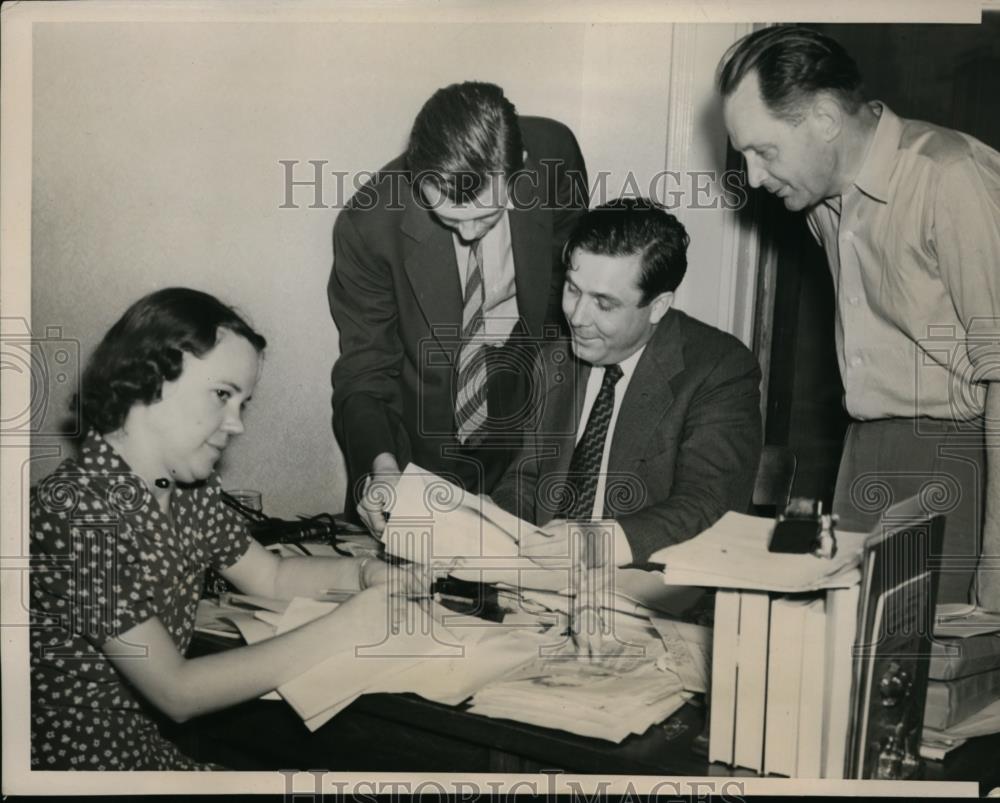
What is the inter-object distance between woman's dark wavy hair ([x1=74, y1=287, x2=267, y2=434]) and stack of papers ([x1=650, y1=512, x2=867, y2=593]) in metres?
0.81

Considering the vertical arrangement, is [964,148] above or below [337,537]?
above

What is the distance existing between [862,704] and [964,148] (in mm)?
926

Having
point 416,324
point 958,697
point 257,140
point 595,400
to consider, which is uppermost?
point 257,140

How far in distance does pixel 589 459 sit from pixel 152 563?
0.75m

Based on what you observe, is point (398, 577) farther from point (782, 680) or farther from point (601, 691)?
point (782, 680)

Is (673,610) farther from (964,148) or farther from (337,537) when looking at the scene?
(964,148)

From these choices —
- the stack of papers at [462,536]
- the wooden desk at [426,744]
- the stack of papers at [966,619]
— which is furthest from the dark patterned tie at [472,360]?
the stack of papers at [966,619]

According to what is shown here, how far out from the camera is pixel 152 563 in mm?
1583

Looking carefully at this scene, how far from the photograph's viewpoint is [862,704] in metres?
1.52

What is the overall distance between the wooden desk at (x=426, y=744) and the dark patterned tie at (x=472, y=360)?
18.7 inches

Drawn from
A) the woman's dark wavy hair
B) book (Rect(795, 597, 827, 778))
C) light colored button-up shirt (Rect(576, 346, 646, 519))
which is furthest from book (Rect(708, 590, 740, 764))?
the woman's dark wavy hair

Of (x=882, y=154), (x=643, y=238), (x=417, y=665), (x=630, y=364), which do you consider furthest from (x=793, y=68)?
(x=417, y=665)

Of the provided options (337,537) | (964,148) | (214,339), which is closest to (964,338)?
(964,148)

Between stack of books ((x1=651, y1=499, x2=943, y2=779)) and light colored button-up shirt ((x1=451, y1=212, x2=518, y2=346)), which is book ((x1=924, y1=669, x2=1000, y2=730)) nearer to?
stack of books ((x1=651, y1=499, x2=943, y2=779))
